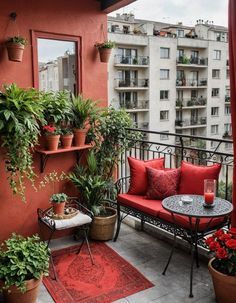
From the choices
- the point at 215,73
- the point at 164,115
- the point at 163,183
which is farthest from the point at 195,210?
the point at 215,73

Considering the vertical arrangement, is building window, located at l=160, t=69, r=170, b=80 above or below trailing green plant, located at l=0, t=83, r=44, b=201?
above

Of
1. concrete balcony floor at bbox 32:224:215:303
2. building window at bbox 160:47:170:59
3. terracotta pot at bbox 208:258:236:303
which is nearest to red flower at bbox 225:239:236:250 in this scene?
terracotta pot at bbox 208:258:236:303

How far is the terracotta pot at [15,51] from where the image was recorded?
113 inches

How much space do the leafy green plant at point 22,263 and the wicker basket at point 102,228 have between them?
969 millimetres

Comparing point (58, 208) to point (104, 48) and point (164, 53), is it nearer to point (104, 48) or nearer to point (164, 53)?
point (104, 48)

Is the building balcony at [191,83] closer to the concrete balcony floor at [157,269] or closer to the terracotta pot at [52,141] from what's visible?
the concrete balcony floor at [157,269]

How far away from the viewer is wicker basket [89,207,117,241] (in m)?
3.34

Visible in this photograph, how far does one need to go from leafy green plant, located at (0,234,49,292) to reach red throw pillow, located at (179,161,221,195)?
4.70ft

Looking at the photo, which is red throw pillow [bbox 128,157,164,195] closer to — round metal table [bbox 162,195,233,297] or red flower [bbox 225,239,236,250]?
round metal table [bbox 162,195,233,297]

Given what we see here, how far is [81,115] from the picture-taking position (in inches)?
130

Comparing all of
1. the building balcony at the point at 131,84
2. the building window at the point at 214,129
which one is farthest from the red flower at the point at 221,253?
the building window at the point at 214,129

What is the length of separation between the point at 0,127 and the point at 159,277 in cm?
186

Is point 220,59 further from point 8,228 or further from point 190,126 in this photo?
point 8,228

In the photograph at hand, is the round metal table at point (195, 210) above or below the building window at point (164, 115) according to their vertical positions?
below
